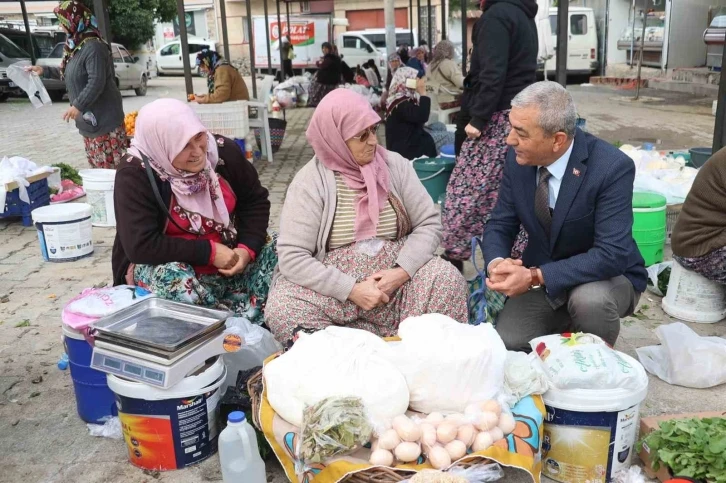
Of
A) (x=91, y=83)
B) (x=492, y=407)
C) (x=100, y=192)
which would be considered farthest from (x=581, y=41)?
(x=492, y=407)

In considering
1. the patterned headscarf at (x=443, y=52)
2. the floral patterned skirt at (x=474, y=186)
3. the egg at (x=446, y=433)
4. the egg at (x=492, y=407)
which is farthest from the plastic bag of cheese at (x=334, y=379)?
the patterned headscarf at (x=443, y=52)

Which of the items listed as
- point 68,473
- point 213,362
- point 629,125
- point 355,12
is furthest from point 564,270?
point 355,12

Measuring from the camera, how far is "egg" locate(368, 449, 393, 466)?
2.07 m

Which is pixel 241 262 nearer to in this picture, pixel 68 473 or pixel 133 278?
pixel 133 278

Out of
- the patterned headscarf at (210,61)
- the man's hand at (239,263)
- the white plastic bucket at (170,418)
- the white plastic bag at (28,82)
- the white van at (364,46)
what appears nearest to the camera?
the white plastic bucket at (170,418)

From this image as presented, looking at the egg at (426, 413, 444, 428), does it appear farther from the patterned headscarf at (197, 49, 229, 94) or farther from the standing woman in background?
the patterned headscarf at (197, 49, 229, 94)

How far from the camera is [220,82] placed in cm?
827

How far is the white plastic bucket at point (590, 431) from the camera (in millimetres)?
2234

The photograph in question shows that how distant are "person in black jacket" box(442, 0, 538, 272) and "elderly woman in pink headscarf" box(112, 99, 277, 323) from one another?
1.39 metres

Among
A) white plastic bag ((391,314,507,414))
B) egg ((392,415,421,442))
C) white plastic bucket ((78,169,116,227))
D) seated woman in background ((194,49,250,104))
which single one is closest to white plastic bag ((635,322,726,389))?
white plastic bag ((391,314,507,414))

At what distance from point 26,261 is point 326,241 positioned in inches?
127

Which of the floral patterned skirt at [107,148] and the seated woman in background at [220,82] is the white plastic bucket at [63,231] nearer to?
the floral patterned skirt at [107,148]

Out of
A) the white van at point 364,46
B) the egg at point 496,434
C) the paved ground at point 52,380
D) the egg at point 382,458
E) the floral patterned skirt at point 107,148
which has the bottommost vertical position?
the paved ground at point 52,380

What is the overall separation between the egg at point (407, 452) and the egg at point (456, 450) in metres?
0.10
